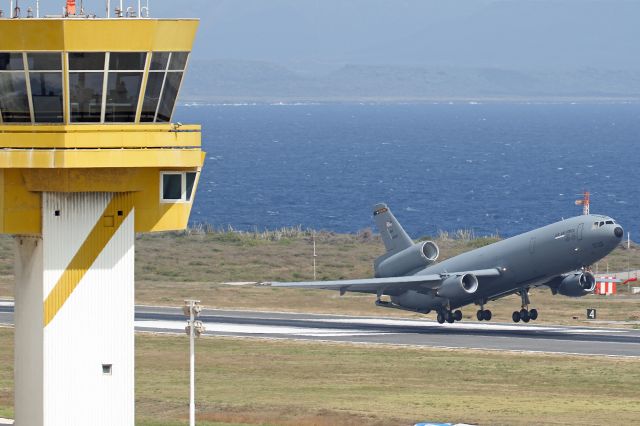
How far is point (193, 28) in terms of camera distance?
20.9 meters

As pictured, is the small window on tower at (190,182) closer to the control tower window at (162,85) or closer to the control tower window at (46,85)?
the control tower window at (162,85)

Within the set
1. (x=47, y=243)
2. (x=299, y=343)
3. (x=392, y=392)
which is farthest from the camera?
(x=299, y=343)

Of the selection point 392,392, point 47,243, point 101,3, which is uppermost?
point 101,3

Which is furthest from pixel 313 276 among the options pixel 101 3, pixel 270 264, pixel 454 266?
pixel 101 3

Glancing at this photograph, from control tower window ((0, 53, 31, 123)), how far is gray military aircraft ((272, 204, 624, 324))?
138ft

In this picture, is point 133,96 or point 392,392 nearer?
point 133,96

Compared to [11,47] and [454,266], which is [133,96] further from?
[454,266]

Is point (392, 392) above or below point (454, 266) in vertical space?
below

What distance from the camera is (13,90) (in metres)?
20.2

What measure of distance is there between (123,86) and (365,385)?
24126 millimetres

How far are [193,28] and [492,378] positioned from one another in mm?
26888

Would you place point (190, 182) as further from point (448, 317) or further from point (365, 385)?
point (448, 317)

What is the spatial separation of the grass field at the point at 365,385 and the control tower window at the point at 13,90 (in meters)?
14.1

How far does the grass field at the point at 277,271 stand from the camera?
7219 centimetres
